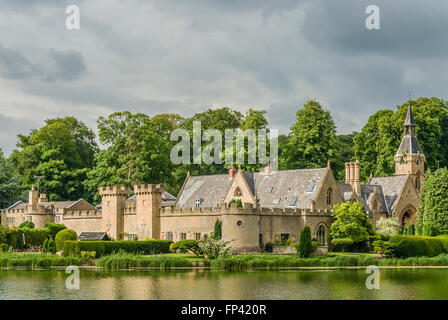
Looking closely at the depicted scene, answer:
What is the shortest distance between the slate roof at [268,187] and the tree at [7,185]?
20014 mm

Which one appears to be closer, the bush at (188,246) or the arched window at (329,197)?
the bush at (188,246)

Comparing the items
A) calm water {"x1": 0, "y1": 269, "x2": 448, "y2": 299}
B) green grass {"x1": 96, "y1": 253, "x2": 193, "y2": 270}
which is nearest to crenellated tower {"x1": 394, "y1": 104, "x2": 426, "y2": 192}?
calm water {"x1": 0, "y1": 269, "x2": 448, "y2": 299}

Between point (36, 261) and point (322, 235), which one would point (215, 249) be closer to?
point (36, 261)

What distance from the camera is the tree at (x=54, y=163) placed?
75.9 meters

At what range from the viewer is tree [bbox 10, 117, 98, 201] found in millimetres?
75938

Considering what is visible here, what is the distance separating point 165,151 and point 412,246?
107 feet

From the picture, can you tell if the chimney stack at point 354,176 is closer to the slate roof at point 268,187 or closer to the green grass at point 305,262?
the slate roof at point 268,187

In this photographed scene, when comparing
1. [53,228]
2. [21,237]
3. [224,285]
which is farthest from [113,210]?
[224,285]

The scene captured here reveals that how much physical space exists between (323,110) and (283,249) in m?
25.4

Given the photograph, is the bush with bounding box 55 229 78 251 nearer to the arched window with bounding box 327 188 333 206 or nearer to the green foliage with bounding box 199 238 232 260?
the green foliage with bounding box 199 238 232 260

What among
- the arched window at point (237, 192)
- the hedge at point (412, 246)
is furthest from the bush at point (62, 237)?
the hedge at point (412, 246)
